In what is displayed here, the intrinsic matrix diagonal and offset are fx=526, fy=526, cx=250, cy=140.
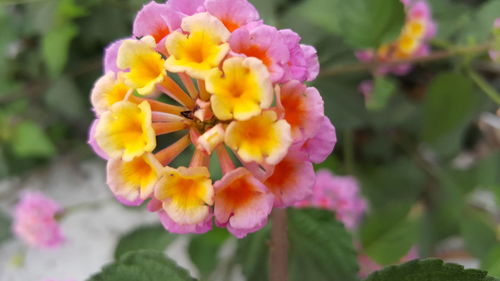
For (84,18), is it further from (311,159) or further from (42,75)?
(311,159)

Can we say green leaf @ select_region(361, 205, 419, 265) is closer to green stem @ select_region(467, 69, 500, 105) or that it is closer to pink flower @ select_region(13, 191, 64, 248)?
green stem @ select_region(467, 69, 500, 105)

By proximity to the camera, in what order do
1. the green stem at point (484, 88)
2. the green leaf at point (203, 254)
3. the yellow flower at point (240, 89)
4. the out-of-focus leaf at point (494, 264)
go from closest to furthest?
the yellow flower at point (240, 89) → the out-of-focus leaf at point (494, 264) → the green stem at point (484, 88) → the green leaf at point (203, 254)

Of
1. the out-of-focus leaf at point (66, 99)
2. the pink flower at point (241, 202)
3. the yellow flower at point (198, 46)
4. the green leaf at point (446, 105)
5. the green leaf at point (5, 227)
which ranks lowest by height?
the green leaf at point (5, 227)

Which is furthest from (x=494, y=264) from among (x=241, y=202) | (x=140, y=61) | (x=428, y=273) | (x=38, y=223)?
(x=38, y=223)

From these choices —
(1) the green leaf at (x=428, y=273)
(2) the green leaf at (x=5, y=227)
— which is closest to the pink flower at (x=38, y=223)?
(2) the green leaf at (x=5, y=227)

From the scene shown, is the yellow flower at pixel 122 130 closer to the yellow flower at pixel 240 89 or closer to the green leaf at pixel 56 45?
the yellow flower at pixel 240 89

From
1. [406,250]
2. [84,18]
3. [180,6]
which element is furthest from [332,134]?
[84,18]

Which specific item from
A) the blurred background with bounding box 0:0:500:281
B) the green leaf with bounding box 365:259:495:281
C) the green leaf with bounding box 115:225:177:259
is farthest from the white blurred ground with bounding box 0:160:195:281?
the green leaf with bounding box 365:259:495:281
